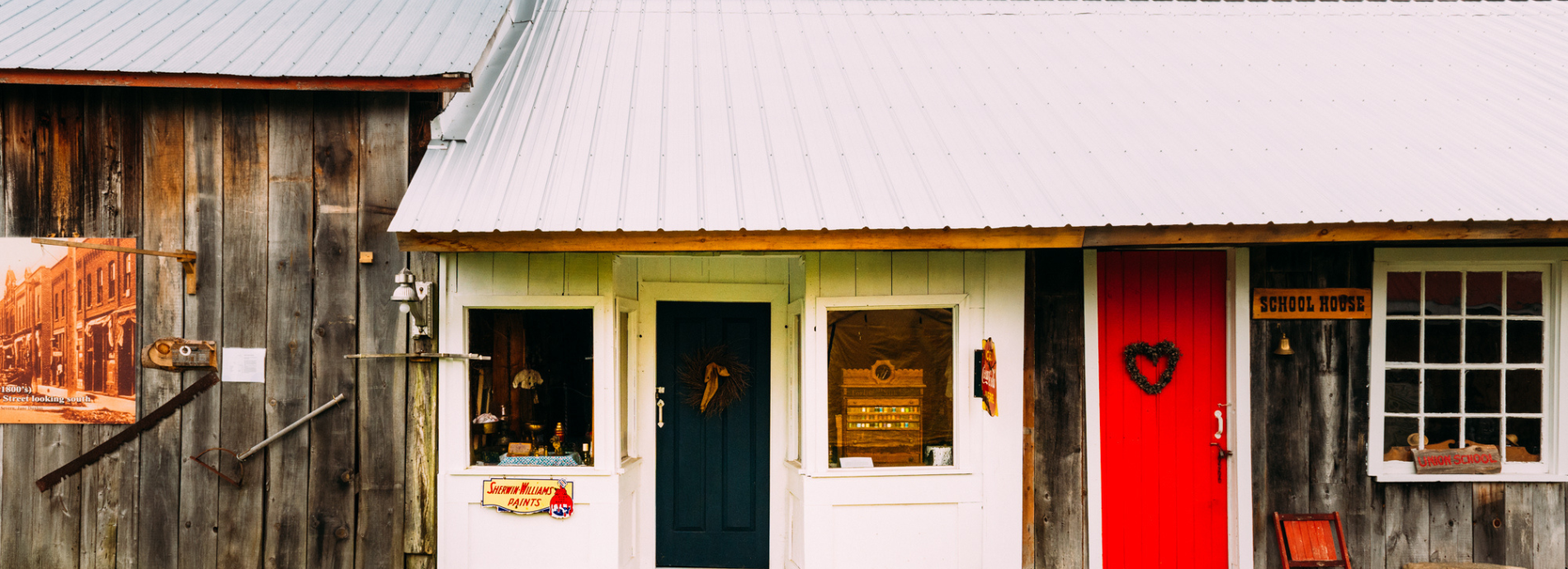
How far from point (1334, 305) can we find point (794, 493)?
3.57m

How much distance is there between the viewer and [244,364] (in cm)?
454

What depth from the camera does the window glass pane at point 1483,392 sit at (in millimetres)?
4906

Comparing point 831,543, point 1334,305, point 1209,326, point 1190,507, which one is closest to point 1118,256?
point 1209,326

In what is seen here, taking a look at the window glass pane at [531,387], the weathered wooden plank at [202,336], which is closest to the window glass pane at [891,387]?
the window glass pane at [531,387]

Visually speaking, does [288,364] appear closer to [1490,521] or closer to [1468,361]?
[1468,361]

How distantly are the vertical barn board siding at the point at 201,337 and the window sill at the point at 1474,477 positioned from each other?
7079mm

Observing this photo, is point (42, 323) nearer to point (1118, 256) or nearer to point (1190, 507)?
point (1118, 256)

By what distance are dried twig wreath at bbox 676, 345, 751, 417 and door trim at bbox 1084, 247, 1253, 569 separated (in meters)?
2.29

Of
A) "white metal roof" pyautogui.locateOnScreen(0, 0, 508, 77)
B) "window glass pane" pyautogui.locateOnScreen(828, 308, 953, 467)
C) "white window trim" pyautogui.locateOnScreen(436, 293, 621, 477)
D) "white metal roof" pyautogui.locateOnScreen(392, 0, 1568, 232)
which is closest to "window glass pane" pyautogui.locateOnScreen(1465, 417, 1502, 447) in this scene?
"white metal roof" pyautogui.locateOnScreen(392, 0, 1568, 232)

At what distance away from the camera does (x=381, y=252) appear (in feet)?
14.9

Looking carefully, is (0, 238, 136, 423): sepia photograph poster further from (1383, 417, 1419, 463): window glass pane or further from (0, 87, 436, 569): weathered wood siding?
(1383, 417, 1419, 463): window glass pane

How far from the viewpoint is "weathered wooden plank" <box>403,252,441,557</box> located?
14.9ft

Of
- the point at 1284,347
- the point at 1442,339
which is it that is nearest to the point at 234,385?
the point at 1284,347

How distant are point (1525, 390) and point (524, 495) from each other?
627 cm
